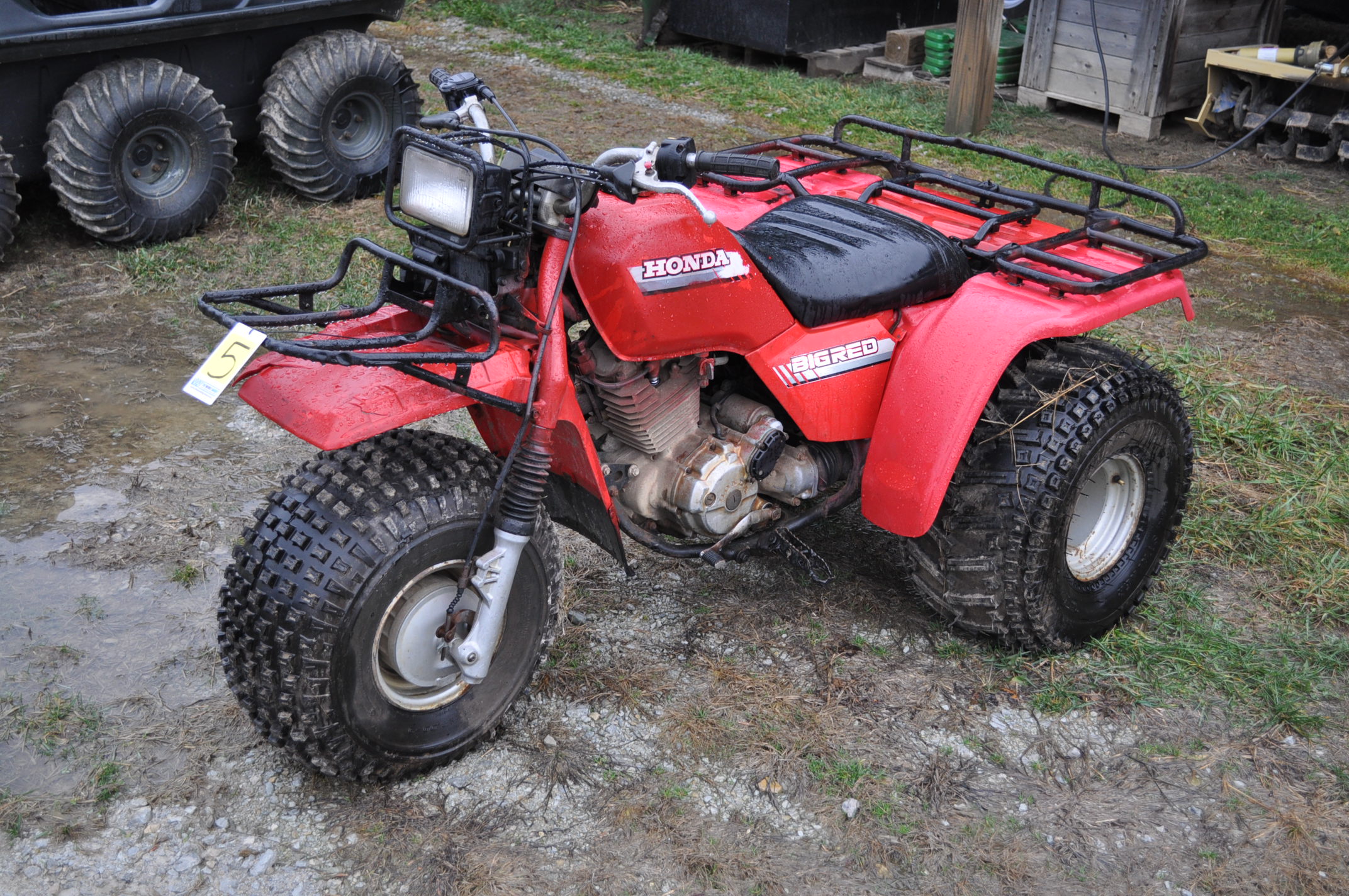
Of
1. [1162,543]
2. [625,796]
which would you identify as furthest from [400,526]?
[1162,543]

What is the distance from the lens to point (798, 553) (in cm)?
342

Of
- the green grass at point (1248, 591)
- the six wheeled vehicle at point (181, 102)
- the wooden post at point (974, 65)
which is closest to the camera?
the green grass at point (1248, 591)

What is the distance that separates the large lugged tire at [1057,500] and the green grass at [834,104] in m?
3.62

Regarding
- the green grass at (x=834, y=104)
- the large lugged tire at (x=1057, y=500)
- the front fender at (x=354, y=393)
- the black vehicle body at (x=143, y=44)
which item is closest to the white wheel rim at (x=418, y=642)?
the front fender at (x=354, y=393)

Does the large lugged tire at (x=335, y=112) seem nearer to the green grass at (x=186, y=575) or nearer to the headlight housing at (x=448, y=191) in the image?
the green grass at (x=186, y=575)

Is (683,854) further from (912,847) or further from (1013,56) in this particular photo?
(1013,56)

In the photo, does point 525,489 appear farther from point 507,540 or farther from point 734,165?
point 734,165

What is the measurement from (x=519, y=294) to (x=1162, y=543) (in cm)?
209

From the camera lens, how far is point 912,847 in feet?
8.92

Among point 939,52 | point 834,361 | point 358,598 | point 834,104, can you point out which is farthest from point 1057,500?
point 939,52

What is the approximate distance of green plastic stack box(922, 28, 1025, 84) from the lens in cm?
950

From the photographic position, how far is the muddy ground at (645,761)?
2.64m

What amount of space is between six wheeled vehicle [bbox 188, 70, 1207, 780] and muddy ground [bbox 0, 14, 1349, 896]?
0.69ft

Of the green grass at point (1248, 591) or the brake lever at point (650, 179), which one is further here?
the green grass at point (1248, 591)
